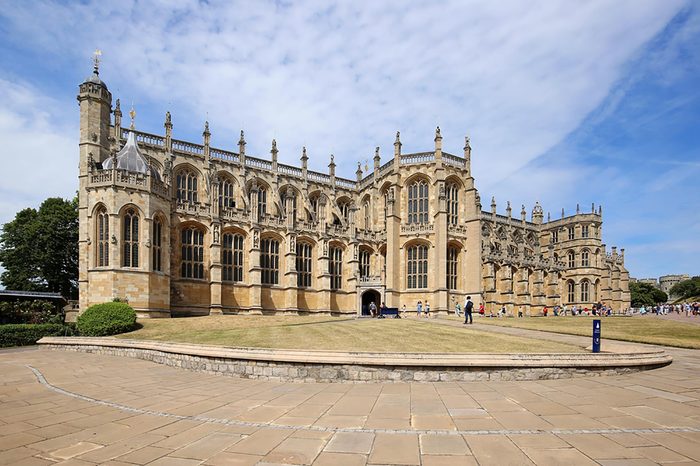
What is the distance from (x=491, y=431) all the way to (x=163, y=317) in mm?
29875

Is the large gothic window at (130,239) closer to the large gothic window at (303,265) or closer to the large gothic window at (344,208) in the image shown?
the large gothic window at (303,265)

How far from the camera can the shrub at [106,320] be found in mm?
25172

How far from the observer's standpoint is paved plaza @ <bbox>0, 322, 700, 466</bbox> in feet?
20.4

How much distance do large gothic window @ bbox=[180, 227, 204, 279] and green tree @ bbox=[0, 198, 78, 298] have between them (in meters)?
15.2

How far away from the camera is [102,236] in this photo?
3056 cm

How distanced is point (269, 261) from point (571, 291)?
4810cm

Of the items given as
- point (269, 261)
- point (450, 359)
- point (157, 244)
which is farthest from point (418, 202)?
point (450, 359)

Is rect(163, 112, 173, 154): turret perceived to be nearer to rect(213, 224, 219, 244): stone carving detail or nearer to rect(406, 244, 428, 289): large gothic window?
rect(213, 224, 219, 244): stone carving detail

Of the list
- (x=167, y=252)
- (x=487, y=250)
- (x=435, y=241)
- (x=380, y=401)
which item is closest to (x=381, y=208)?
(x=435, y=241)

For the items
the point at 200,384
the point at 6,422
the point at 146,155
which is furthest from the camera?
the point at 146,155

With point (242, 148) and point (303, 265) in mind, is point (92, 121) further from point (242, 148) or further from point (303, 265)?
point (303, 265)

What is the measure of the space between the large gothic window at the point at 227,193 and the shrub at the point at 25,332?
19.6 m

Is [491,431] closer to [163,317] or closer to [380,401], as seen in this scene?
[380,401]

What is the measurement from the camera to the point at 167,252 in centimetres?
3375
